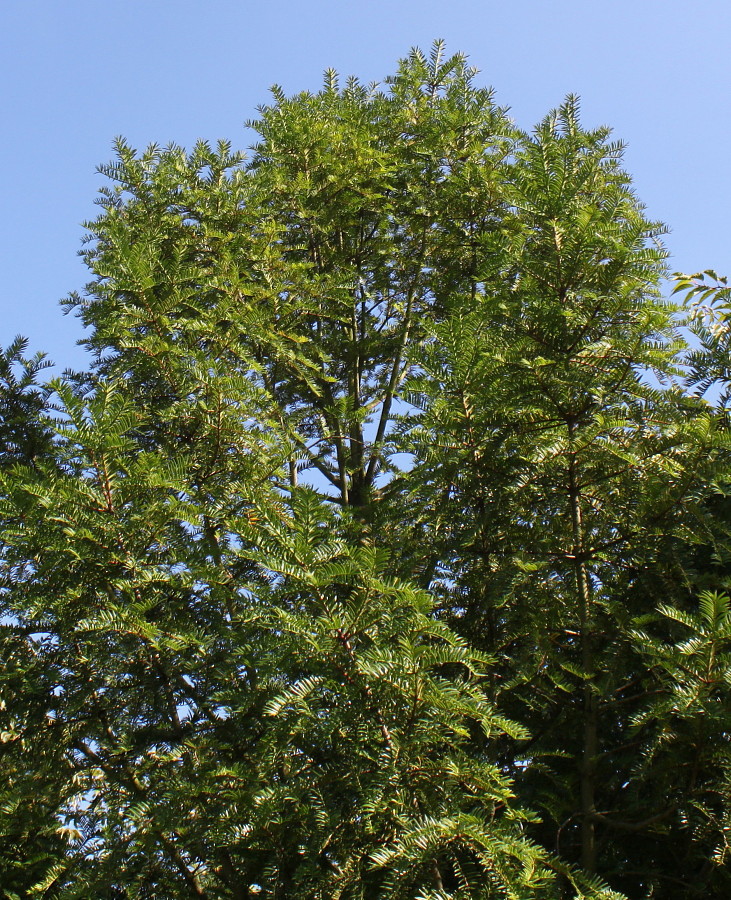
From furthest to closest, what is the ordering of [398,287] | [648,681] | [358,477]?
[398,287], [358,477], [648,681]

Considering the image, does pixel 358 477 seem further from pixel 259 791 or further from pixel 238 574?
pixel 259 791

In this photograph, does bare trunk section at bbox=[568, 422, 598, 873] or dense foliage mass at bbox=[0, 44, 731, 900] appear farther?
bare trunk section at bbox=[568, 422, 598, 873]

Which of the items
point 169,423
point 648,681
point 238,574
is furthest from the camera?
point 169,423

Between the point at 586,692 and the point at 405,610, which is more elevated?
the point at 405,610

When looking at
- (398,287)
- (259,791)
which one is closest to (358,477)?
(398,287)

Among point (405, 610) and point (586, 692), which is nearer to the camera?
point (405, 610)

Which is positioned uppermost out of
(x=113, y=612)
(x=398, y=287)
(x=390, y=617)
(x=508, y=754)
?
(x=398, y=287)

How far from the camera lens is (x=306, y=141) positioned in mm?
7914

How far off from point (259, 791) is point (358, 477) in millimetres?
3574

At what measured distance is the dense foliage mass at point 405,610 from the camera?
13.0 ft

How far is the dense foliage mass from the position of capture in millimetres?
3967

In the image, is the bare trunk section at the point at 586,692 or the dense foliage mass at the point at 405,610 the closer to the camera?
the dense foliage mass at the point at 405,610

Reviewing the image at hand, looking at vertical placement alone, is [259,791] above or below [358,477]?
below

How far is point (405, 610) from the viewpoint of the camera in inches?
165
